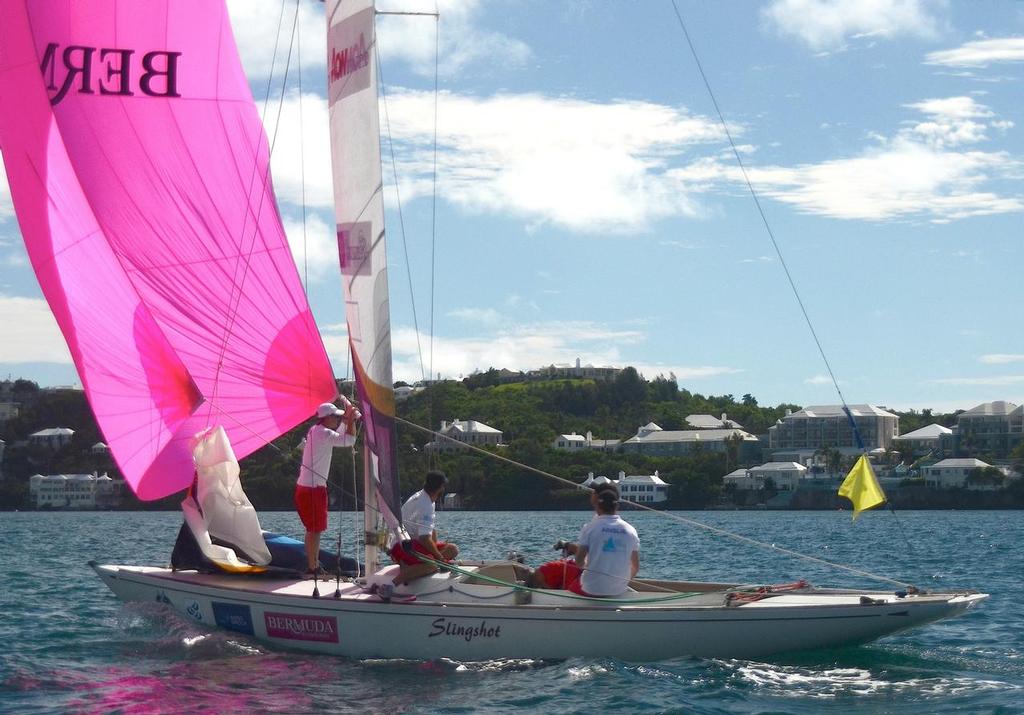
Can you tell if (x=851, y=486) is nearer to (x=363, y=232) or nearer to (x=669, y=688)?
(x=669, y=688)

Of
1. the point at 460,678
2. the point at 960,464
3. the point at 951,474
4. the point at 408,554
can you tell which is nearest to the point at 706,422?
the point at 960,464

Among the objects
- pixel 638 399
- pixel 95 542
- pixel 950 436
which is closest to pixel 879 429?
pixel 950 436

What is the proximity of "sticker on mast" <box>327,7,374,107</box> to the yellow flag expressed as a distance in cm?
550

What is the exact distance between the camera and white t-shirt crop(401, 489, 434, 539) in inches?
454

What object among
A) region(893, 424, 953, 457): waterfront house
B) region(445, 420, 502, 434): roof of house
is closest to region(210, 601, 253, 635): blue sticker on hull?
region(445, 420, 502, 434): roof of house

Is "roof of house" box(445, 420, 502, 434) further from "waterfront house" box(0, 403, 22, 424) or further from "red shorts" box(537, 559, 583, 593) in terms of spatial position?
"red shorts" box(537, 559, 583, 593)

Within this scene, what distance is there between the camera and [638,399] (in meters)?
152

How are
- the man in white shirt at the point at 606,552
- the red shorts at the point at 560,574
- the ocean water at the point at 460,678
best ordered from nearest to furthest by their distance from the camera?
the ocean water at the point at 460,678, the man in white shirt at the point at 606,552, the red shorts at the point at 560,574

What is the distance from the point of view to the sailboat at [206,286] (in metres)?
11.7

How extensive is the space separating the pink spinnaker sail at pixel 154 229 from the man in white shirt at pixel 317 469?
598 millimetres

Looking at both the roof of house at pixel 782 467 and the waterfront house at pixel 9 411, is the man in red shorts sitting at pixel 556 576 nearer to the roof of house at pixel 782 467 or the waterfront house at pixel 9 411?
the roof of house at pixel 782 467

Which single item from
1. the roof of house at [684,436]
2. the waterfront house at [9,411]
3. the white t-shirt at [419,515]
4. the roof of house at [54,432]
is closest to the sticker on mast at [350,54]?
the white t-shirt at [419,515]

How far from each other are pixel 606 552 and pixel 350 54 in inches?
198

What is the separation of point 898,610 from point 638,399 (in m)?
142
